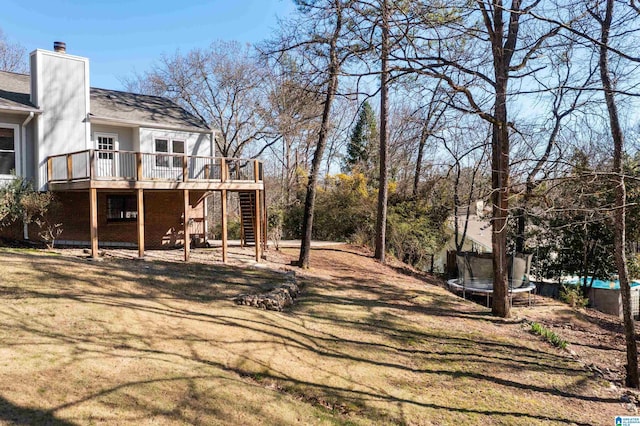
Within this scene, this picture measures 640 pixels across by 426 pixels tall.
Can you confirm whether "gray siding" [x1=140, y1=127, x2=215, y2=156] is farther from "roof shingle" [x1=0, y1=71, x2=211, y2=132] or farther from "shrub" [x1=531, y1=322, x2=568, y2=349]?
"shrub" [x1=531, y1=322, x2=568, y2=349]

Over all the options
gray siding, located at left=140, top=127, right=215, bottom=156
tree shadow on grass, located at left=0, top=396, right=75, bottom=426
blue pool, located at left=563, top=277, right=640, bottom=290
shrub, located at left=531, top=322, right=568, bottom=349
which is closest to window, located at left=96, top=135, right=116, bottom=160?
gray siding, located at left=140, top=127, right=215, bottom=156

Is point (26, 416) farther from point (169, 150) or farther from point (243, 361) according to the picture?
point (169, 150)

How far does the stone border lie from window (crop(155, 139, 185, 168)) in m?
7.80

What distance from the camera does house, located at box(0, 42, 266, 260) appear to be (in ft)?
44.7

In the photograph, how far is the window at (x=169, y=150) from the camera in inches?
649

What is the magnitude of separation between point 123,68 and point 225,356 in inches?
1333

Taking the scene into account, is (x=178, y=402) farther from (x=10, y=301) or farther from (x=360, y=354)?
(x=10, y=301)

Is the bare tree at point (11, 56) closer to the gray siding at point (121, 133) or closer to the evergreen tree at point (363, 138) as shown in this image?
the gray siding at point (121, 133)

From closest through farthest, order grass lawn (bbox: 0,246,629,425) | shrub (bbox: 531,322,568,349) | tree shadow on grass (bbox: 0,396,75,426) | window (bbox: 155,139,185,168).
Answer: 1. tree shadow on grass (bbox: 0,396,75,426)
2. grass lawn (bbox: 0,246,629,425)
3. shrub (bbox: 531,322,568,349)
4. window (bbox: 155,139,185,168)

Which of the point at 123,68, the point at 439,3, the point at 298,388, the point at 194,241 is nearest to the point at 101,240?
the point at 194,241

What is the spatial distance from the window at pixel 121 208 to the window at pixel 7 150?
10.5 feet

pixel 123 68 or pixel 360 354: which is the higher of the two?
pixel 123 68

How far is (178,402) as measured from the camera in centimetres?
461

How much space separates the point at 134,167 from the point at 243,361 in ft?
35.7
